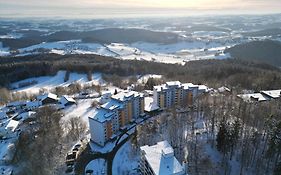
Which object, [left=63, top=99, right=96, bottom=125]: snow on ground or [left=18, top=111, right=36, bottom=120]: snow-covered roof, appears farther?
[left=63, top=99, right=96, bottom=125]: snow on ground

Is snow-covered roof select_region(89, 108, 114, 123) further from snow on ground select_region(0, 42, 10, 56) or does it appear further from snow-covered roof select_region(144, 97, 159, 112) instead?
snow on ground select_region(0, 42, 10, 56)

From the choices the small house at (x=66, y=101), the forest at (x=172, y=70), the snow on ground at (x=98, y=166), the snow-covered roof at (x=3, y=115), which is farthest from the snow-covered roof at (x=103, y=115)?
the forest at (x=172, y=70)

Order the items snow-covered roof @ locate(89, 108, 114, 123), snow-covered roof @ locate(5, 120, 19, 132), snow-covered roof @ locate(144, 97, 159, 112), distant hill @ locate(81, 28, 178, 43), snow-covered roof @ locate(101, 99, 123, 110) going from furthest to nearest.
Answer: distant hill @ locate(81, 28, 178, 43) → snow-covered roof @ locate(144, 97, 159, 112) → snow-covered roof @ locate(5, 120, 19, 132) → snow-covered roof @ locate(101, 99, 123, 110) → snow-covered roof @ locate(89, 108, 114, 123)

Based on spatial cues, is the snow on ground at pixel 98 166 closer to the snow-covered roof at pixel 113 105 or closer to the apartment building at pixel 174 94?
the snow-covered roof at pixel 113 105

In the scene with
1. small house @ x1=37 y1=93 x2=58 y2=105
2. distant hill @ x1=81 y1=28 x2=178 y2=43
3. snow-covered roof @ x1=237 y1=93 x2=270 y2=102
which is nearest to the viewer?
snow-covered roof @ x1=237 y1=93 x2=270 y2=102

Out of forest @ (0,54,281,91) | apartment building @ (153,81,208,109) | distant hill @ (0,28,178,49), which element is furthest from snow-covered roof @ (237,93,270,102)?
distant hill @ (0,28,178,49)

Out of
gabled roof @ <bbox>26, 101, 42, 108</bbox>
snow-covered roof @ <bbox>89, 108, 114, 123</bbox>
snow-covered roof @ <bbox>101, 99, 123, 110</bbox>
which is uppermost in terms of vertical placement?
snow-covered roof @ <bbox>101, 99, 123, 110</bbox>

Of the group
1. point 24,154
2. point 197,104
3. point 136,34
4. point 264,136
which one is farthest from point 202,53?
point 24,154

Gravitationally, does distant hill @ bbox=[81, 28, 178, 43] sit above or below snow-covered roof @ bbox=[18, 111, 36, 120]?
above
